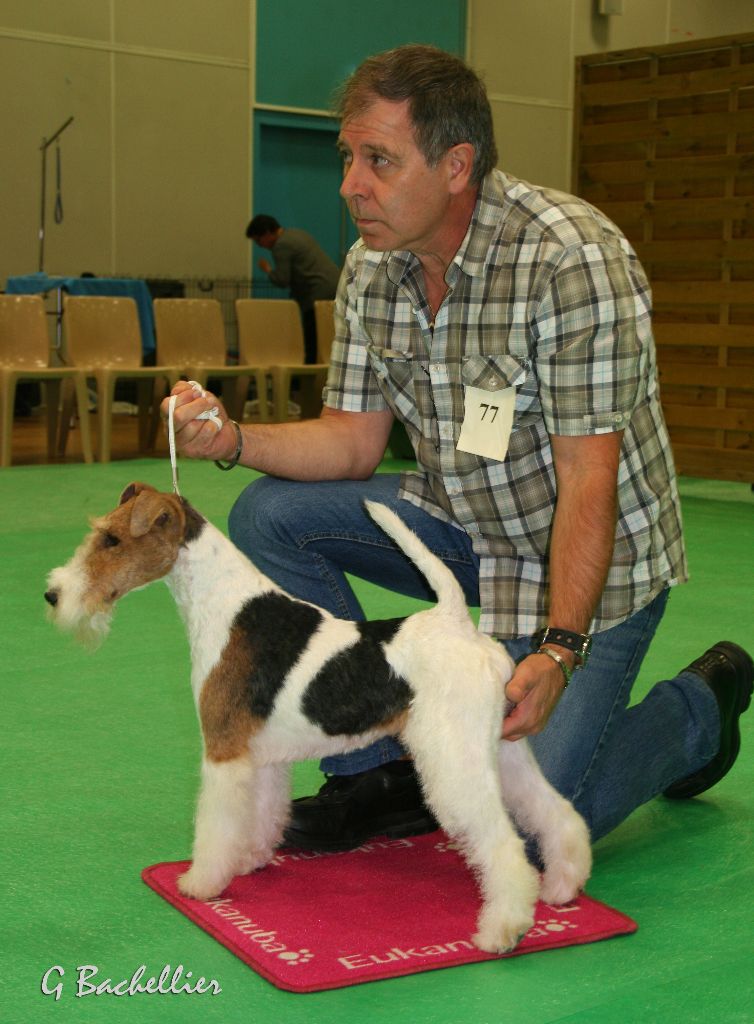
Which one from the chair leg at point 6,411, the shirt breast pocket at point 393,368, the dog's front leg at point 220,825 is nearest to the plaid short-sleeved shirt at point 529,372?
the shirt breast pocket at point 393,368

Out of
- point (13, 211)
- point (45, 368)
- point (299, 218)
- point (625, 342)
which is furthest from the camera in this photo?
point (299, 218)

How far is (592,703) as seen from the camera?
86.2 inches

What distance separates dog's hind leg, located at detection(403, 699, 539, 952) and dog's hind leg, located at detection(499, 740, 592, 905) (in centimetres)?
17

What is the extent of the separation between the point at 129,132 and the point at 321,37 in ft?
7.76

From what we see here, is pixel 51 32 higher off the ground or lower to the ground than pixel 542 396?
higher

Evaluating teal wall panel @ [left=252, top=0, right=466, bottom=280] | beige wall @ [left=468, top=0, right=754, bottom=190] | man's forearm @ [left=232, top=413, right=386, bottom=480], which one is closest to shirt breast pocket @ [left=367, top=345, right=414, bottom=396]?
man's forearm @ [left=232, top=413, right=386, bottom=480]

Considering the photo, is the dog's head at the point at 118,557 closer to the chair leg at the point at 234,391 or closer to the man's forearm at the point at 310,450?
the man's forearm at the point at 310,450

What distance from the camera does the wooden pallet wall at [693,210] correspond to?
720cm

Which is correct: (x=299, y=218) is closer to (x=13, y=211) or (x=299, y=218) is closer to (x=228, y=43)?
(x=228, y=43)

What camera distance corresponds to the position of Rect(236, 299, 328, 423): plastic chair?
8.38 meters

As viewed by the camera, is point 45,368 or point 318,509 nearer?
point 318,509

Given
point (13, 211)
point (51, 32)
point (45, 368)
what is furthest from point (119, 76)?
point (45, 368)

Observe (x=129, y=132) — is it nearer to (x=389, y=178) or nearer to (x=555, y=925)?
(x=389, y=178)

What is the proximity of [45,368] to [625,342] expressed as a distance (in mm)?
5931
